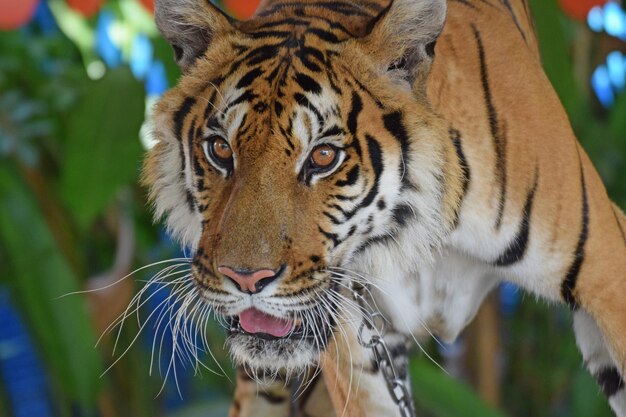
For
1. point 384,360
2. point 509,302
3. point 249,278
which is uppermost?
point 249,278

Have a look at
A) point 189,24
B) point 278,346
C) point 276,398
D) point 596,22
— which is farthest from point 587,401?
point 189,24

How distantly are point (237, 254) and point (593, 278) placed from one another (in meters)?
0.33

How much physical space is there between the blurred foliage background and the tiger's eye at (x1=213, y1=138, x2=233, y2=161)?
0.47 metres

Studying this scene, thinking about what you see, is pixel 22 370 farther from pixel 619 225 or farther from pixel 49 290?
pixel 619 225

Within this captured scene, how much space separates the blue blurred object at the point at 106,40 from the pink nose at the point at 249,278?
1.22 m

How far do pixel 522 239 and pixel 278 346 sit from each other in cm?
24

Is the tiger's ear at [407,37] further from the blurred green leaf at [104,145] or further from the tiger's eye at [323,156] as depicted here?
the blurred green leaf at [104,145]

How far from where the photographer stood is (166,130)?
84 centimetres

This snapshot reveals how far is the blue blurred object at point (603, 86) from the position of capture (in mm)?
2021

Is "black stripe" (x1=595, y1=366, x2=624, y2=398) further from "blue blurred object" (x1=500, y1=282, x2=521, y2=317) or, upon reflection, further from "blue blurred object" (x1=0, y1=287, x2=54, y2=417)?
"blue blurred object" (x1=0, y1=287, x2=54, y2=417)

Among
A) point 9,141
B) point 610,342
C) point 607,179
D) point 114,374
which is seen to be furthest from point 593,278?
point 114,374

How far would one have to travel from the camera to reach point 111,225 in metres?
→ 1.92

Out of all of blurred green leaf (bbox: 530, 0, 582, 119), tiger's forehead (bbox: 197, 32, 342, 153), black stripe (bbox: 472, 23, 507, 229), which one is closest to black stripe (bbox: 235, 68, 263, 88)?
tiger's forehead (bbox: 197, 32, 342, 153)

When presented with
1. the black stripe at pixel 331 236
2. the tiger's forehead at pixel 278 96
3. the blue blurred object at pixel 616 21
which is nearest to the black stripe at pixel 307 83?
the tiger's forehead at pixel 278 96
